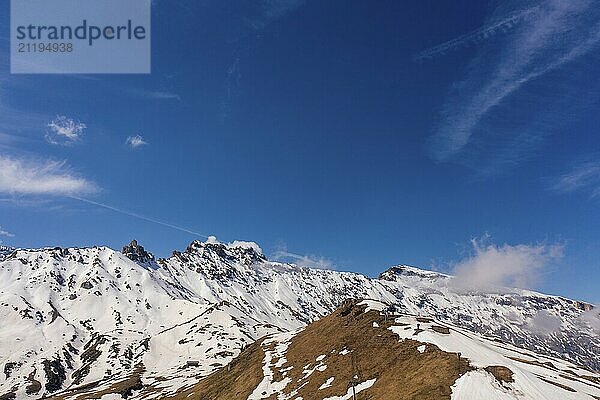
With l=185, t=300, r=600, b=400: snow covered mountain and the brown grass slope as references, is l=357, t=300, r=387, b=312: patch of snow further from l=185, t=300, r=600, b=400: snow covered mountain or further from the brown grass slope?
the brown grass slope

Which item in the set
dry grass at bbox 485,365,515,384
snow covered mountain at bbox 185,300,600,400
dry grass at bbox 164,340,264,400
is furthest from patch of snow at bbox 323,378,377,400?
dry grass at bbox 164,340,264,400

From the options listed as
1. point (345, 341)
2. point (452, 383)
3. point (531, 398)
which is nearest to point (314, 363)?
point (345, 341)

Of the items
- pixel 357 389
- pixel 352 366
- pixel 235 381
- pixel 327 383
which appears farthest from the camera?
pixel 235 381

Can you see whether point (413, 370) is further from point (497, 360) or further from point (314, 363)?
point (314, 363)

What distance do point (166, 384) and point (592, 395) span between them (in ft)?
530

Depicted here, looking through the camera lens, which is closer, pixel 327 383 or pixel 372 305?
pixel 327 383

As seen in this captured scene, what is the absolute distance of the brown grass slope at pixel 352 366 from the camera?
219 feet

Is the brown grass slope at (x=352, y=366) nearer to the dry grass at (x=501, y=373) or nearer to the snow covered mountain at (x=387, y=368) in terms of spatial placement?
the snow covered mountain at (x=387, y=368)

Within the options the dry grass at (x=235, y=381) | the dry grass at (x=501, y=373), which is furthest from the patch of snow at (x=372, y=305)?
the dry grass at (x=501, y=373)

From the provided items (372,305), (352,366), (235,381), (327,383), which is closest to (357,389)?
(327,383)

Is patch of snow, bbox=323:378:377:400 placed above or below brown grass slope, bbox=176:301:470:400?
below

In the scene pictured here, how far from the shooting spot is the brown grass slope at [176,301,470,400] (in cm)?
6662

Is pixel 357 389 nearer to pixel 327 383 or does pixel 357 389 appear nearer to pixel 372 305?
pixel 327 383

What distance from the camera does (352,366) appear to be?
8694 cm
